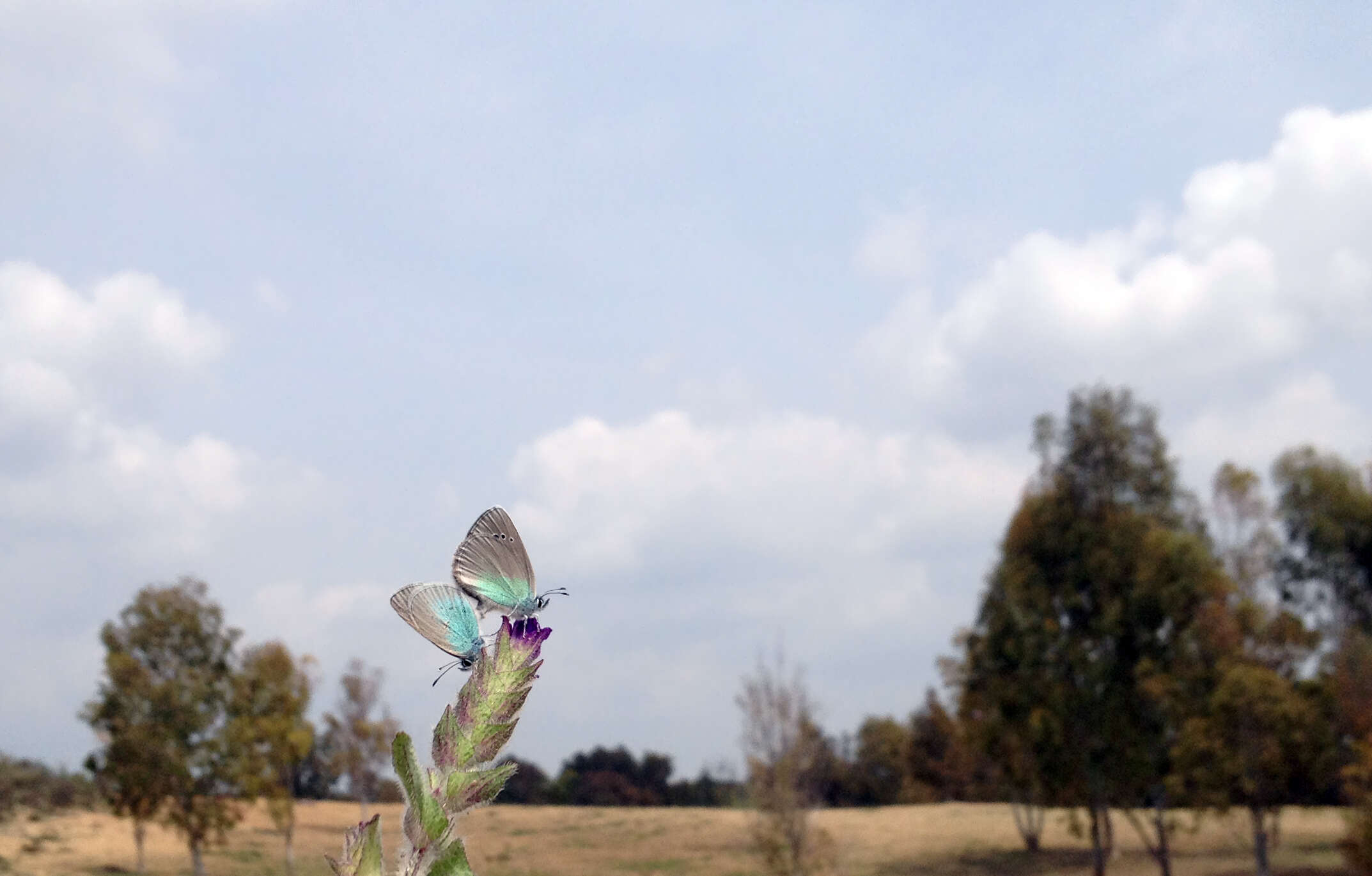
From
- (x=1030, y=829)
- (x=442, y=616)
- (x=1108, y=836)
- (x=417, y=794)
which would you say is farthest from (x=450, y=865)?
(x=1030, y=829)

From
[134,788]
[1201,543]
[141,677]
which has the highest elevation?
[1201,543]

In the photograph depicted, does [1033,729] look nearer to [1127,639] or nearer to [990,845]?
[1127,639]

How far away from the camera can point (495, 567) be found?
1113 millimetres

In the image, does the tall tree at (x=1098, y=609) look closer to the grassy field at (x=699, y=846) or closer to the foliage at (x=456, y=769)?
the grassy field at (x=699, y=846)

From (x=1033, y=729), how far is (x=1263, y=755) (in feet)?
21.2

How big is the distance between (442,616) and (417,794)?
0.23m

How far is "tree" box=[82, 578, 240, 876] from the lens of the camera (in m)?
36.4

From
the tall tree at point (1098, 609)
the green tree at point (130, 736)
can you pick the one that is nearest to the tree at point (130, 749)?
the green tree at point (130, 736)

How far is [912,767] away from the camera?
7338 centimetres

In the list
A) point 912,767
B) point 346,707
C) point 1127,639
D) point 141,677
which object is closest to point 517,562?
point 1127,639

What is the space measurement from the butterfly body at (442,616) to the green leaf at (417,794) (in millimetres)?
164

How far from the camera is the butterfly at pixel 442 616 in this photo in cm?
97

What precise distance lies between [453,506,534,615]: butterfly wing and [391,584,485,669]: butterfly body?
4 cm

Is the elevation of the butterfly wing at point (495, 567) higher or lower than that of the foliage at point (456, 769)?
higher
